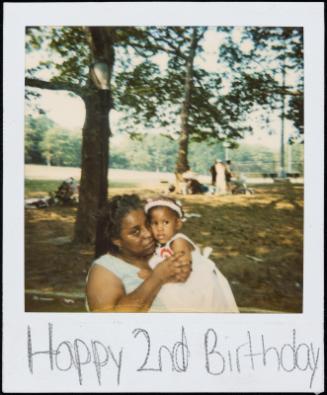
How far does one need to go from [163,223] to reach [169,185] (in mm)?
321

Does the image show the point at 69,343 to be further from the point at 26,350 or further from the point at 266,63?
the point at 266,63

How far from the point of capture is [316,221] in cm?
316

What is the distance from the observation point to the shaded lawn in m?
3.05

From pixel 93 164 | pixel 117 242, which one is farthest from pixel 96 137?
pixel 117 242

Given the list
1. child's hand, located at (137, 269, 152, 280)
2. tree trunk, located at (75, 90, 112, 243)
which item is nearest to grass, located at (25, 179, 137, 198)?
tree trunk, located at (75, 90, 112, 243)

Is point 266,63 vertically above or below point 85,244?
above

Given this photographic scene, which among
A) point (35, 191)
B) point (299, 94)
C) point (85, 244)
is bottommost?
point (85, 244)

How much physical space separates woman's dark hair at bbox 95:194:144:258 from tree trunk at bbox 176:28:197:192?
39 centimetres

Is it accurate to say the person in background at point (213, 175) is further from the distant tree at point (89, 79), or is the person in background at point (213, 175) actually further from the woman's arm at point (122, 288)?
the distant tree at point (89, 79)

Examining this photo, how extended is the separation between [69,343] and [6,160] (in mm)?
1468

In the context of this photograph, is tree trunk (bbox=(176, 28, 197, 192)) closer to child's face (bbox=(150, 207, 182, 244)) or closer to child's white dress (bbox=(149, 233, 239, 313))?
child's face (bbox=(150, 207, 182, 244))

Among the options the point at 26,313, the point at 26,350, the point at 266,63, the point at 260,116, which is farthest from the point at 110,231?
the point at 266,63

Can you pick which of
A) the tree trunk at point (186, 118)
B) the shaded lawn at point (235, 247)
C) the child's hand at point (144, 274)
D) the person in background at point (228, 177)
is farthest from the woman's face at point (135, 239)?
the person in background at point (228, 177)

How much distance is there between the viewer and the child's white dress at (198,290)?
2969mm
